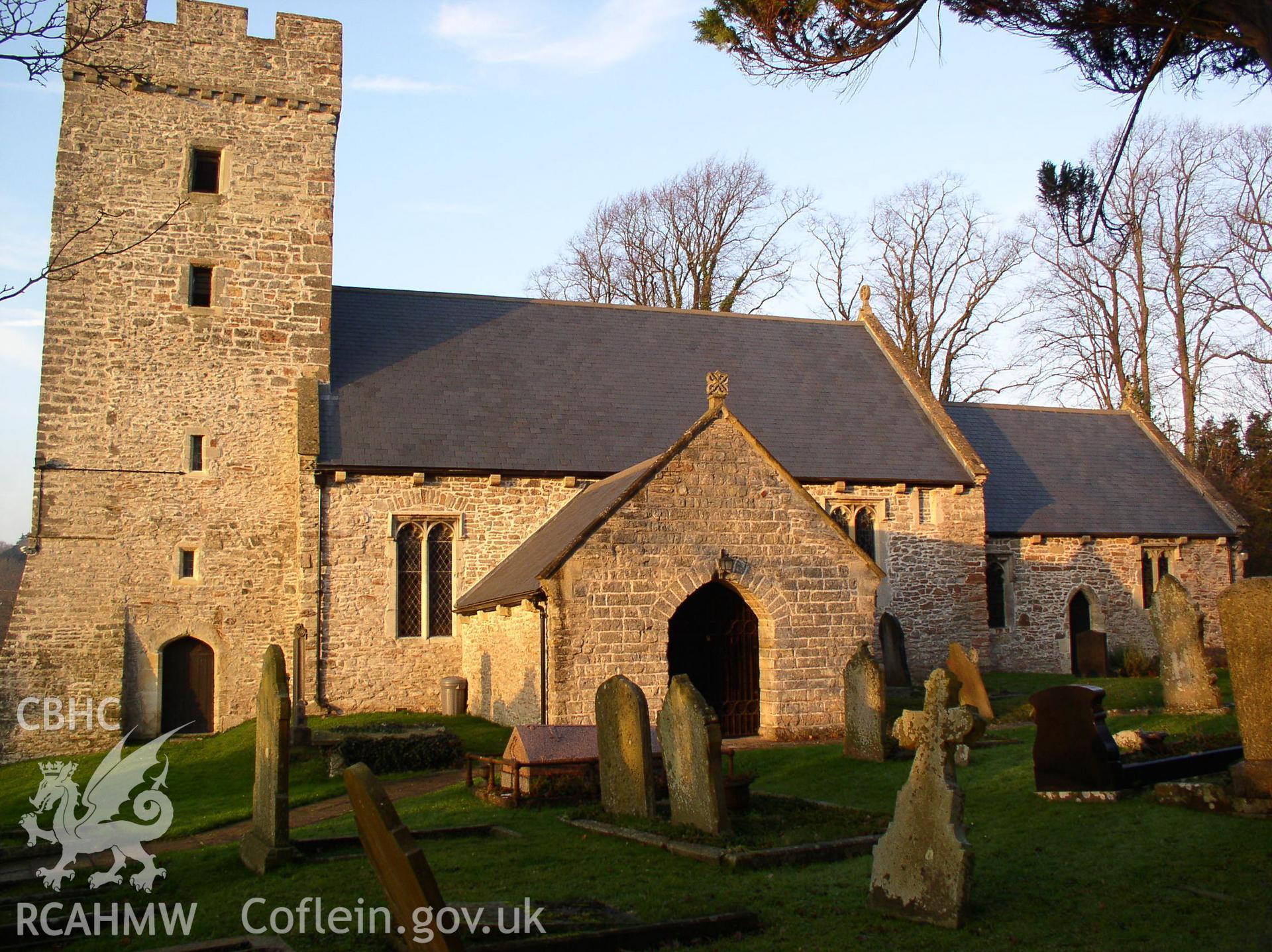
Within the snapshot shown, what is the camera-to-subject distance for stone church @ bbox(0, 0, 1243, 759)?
1703 centimetres

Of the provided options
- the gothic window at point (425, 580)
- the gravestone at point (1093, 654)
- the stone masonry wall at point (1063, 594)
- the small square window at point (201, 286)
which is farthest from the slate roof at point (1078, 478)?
the small square window at point (201, 286)

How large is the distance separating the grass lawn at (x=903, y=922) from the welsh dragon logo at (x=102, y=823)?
35cm

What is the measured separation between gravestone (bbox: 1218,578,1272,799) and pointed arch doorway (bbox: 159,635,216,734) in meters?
17.2

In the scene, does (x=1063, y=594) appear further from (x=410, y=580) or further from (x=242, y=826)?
(x=242, y=826)

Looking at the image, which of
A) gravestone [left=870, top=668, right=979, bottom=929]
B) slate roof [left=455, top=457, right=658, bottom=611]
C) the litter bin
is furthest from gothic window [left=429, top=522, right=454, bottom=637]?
gravestone [left=870, top=668, right=979, bottom=929]

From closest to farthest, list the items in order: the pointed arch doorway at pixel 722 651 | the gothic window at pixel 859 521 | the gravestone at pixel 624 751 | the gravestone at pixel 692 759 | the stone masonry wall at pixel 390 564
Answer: the gravestone at pixel 692 759 → the gravestone at pixel 624 751 → the pointed arch doorway at pixel 722 651 → the stone masonry wall at pixel 390 564 → the gothic window at pixel 859 521

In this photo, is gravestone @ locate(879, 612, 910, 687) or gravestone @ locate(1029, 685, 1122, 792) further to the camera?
gravestone @ locate(879, 612, 910, 687)

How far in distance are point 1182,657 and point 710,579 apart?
7.07m

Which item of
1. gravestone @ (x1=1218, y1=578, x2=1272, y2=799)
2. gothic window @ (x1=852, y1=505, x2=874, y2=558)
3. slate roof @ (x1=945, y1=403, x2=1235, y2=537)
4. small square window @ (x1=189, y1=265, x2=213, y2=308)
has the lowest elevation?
gravestone @ (x1=1218, y1=578, x2=1272, y2=799)

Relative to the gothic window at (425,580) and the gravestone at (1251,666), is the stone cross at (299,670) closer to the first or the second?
the gothic window at (425,580)

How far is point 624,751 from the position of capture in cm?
1102

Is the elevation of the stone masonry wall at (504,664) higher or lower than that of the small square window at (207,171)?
lower

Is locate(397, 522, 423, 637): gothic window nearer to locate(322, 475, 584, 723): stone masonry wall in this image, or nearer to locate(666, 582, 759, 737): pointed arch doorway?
locate(322, 475, 584, 723): stone masonry wall

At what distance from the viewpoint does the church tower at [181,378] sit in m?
20.1
